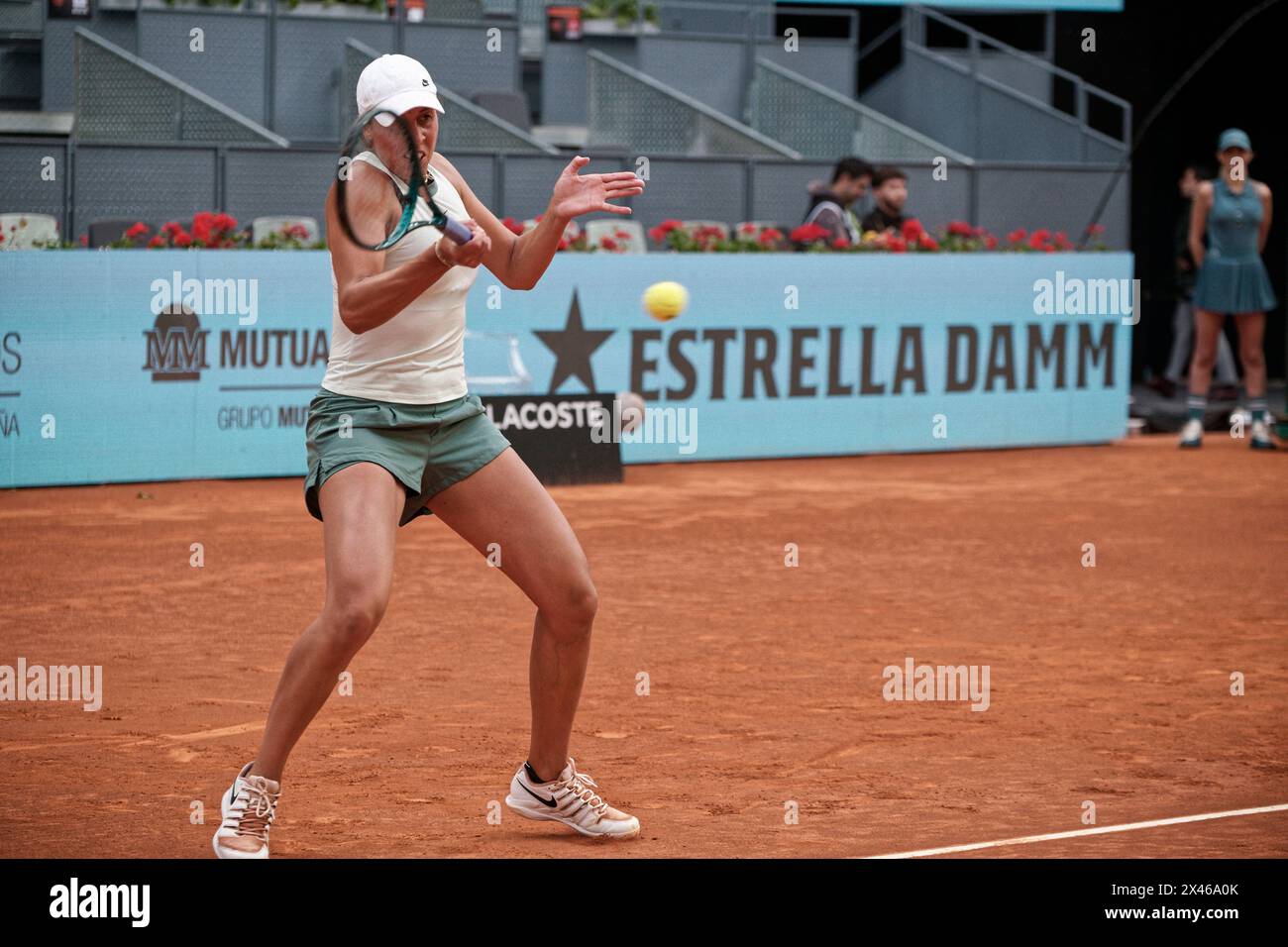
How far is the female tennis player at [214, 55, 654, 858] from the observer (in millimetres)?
4355

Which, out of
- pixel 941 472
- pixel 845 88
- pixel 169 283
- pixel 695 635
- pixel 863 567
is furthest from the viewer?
pixel 845 88

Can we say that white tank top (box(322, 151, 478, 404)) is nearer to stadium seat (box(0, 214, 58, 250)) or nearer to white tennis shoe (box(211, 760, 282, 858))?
white tennis shoe (box(211, 760, 282, 858))

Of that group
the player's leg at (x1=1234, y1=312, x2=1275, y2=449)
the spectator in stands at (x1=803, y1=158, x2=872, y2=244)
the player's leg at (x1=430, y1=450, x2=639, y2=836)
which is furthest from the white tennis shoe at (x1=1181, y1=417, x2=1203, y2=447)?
the player's leg at (x1=430, y1=450, x2=639, y2=836)

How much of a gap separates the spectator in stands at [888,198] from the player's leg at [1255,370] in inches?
118

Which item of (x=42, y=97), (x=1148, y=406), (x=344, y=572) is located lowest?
(x=1148, y=406)

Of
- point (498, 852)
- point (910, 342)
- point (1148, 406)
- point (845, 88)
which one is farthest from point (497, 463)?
point (845, 88)

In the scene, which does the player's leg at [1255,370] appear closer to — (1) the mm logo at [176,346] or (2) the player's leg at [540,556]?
(1) the mm logo at [176,346]

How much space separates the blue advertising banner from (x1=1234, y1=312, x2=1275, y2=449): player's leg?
115 cm

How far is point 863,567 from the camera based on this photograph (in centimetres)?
956

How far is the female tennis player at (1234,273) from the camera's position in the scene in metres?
15.2

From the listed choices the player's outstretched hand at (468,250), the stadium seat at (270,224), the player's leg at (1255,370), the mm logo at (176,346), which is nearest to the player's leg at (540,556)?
the player's outstretched hand at (468,250)

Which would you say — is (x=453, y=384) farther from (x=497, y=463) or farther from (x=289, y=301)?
(x=289, y=301)

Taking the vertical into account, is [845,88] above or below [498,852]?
above

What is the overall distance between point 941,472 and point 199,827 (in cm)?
977
